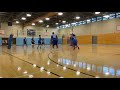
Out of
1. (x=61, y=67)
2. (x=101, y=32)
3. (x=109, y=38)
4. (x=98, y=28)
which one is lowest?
(x=61, y=67)

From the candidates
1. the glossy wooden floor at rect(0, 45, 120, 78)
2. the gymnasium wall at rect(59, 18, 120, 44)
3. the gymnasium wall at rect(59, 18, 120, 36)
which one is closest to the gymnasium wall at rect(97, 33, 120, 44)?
the gymnasium wall at rect(59, 18, 120, 44)

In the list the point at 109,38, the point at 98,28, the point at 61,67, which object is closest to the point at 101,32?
the point at 98,28

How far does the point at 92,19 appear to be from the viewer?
34000 mm

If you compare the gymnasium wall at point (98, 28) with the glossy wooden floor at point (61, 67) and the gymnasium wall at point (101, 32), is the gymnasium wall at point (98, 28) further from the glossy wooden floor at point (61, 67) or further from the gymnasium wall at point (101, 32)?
the glossy wooden floor at point (61, 67)

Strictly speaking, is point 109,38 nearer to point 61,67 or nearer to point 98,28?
point 98,28

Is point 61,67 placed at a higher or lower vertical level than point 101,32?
lower

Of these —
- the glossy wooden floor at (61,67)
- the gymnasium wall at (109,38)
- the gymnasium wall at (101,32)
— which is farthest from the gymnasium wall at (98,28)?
the glossy wooden floor at (61,67)

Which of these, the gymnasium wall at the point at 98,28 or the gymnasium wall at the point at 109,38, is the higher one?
the gymnasium wall at the point at 98,28

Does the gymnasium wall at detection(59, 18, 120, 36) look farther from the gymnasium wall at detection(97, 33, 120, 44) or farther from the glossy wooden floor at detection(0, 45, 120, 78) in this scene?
the glossy wooden floor at detection(0, 45, 120, 78)

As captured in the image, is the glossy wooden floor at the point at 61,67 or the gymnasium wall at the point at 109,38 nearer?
the glossy wooden floor at the point at 61,67
